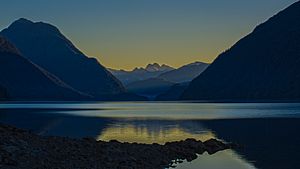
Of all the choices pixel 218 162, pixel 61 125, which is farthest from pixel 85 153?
pixel 61 125

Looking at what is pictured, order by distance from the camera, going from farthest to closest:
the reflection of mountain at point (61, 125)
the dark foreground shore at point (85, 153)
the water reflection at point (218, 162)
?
the reflection of mountain at point (61, 125) → the water reflection at point (218, 162) → the dark foreground shore at point (85, 153)

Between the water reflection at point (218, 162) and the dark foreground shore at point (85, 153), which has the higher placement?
the dark foreground shore at point (85, 153)

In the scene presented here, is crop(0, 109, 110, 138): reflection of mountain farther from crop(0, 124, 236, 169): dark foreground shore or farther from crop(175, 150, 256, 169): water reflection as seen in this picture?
crop(175, 150, 256, 169): water reflection

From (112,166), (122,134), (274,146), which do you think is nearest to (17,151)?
(112,166)

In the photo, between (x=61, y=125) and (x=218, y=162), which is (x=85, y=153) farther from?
(x=61, y=125)

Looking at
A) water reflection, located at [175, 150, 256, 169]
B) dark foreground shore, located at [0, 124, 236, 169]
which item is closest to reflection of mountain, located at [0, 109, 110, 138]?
dark foreground shore, located at [0, 124, 236, 169]

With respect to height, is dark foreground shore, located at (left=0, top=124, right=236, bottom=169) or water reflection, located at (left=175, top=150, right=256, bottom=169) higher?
dark foreground shore, located at (left=0, top=124, right=236, bottom=169)

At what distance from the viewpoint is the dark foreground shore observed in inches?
1377

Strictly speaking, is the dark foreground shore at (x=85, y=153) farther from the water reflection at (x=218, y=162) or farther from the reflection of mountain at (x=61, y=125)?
the reflection of mountain at (x=61, y=125)

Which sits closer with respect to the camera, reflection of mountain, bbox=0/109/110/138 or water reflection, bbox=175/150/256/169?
water reflection, bbox=175/150/256/169

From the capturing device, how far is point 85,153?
4122 centimetres

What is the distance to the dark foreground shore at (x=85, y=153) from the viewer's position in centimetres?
3497

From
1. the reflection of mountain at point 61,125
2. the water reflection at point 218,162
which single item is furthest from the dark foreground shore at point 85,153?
the reflection of mountain at point 61,125

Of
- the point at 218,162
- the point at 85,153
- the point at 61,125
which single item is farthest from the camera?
the point at 61,125
